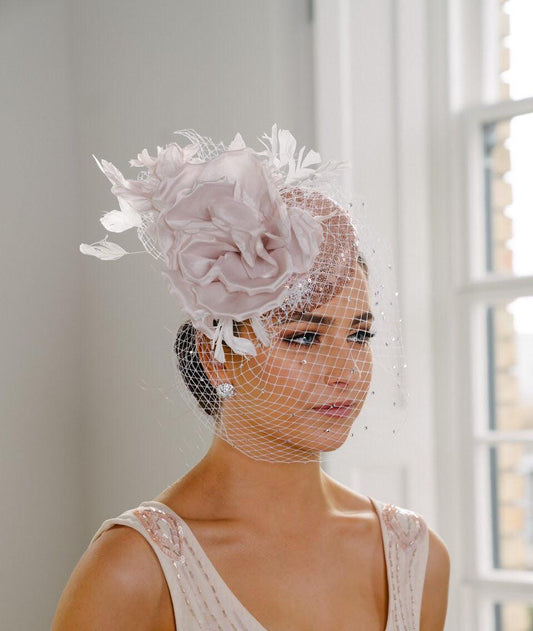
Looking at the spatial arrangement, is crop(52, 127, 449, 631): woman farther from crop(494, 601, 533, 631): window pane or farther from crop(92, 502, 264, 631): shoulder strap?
crop(494, 601, 533, 631): window pane

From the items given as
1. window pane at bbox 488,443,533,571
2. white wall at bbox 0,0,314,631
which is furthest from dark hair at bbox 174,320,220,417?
window pane at bbox 488,443,533,571

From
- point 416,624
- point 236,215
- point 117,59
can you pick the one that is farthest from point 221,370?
point 117,59

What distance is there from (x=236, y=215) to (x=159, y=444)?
1.38m

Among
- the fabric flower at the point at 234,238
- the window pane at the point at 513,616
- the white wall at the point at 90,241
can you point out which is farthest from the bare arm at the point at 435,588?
the white wall at the point at 90,241

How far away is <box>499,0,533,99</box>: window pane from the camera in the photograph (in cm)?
231

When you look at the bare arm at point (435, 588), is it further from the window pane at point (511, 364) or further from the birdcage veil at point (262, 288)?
the window pane at point (511, 364)

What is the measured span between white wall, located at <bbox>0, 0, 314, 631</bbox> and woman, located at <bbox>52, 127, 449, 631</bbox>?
963mm

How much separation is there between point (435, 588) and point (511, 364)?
2.83ft

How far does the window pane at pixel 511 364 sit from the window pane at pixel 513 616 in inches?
17.4

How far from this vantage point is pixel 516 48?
7.64 feet

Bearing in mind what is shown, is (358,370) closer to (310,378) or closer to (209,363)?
(310,378)

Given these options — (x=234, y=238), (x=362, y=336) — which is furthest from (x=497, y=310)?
(x=234, y=238)

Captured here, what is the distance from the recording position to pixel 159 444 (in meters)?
2.50

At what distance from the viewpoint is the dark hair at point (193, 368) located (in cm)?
143
